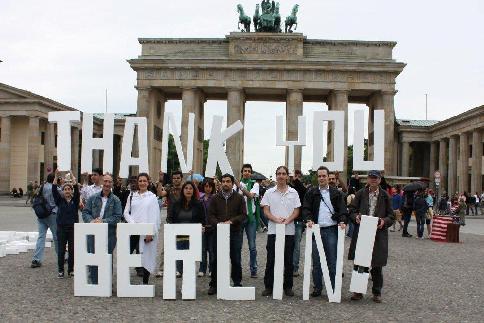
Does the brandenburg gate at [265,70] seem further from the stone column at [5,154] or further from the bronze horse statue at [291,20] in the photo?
the stone column at [5,154]

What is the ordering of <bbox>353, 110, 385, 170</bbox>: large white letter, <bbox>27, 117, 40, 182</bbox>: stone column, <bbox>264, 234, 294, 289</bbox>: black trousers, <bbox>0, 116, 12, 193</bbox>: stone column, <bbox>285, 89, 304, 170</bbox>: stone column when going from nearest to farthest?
<bbox>264, 234, 294, 289</bbox>: black trousers < <bbox>353, 110, 385, 170</bbox>: large white letter < <bbox>285, 89, 304, 170</bbox>: stone column < <bbox>27, 117, 40, 182</bbox>: stone column < <bbox>0, 116, 12, 193</bbox>: stone column

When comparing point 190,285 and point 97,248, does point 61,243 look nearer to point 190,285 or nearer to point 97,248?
point 97,248

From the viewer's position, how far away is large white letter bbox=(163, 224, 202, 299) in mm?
10562

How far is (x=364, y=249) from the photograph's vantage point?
10.6 m

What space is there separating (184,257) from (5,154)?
58645mm

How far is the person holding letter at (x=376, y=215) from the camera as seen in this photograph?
10.7 metres

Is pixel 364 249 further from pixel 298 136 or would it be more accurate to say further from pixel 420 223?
pixel 420 223

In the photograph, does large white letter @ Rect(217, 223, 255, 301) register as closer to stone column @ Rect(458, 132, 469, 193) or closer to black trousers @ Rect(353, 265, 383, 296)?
black trousers @ Rect(353, 265, 383, 296)

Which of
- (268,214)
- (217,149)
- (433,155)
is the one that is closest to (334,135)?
(217,149)

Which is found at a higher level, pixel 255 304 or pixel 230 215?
pixel 230 215

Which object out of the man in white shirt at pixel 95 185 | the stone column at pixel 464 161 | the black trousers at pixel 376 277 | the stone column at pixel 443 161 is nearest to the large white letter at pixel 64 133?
the man in white shirt at pixel 95 185

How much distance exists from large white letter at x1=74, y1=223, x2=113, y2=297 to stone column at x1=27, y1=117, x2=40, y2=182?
182 feet

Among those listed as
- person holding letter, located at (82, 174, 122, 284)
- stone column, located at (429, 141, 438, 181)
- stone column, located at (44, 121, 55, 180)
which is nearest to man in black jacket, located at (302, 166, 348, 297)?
person holding letter, located at (82, 174, 122, 284)

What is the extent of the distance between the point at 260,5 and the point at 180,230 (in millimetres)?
58853
